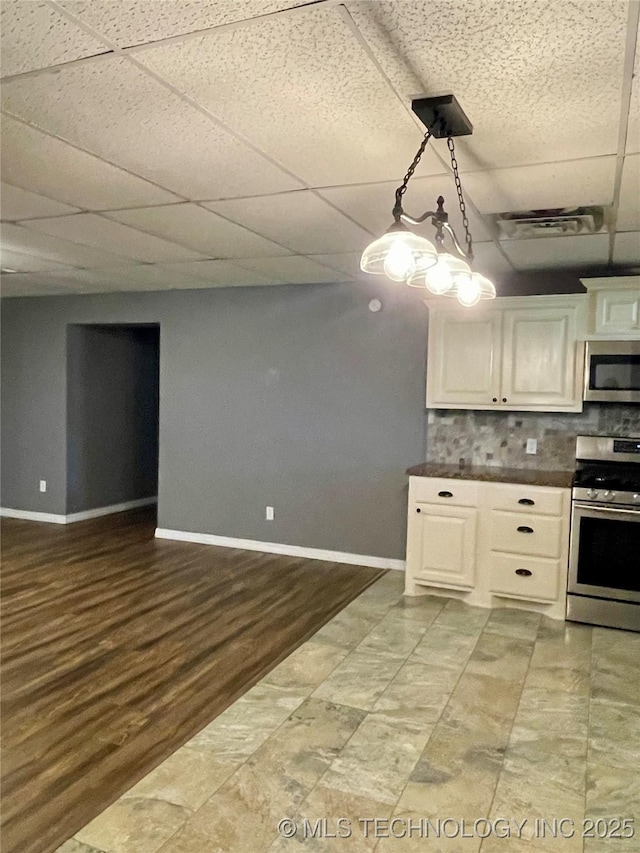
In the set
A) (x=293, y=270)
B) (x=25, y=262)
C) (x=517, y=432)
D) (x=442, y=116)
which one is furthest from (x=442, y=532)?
(x=25, y=262)

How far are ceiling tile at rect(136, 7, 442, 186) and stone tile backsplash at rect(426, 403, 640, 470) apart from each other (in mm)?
2499

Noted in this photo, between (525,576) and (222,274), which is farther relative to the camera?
(222,274)

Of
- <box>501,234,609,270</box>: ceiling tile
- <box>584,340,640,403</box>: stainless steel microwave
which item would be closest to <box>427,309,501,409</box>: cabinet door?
<box>501,234,609,270</box>: ceiling tile

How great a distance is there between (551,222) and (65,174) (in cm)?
238

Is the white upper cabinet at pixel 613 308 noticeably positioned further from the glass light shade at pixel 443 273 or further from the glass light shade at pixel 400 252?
the glass light shade at pixel 400 252

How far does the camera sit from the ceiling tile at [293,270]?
4.27 meters

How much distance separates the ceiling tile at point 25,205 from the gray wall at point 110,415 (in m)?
3.06

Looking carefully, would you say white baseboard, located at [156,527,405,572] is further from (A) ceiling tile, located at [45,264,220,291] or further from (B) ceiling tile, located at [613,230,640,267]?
(B) ceiling tile, located at [613,230,640,267]

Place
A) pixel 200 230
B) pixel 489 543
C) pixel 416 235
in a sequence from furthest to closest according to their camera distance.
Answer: pixel 489 543 < pixel 200 230 < pixel 416 235

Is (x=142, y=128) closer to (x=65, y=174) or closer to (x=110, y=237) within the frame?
(x=65, y=174)

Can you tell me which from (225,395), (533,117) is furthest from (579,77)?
(225,395)

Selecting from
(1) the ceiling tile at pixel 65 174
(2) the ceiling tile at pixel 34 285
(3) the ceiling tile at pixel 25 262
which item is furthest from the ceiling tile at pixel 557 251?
(2) the ceiling tile at pixel 34 285

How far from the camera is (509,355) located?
14.0 ft

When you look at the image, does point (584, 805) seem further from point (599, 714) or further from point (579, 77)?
point (579, 77)
